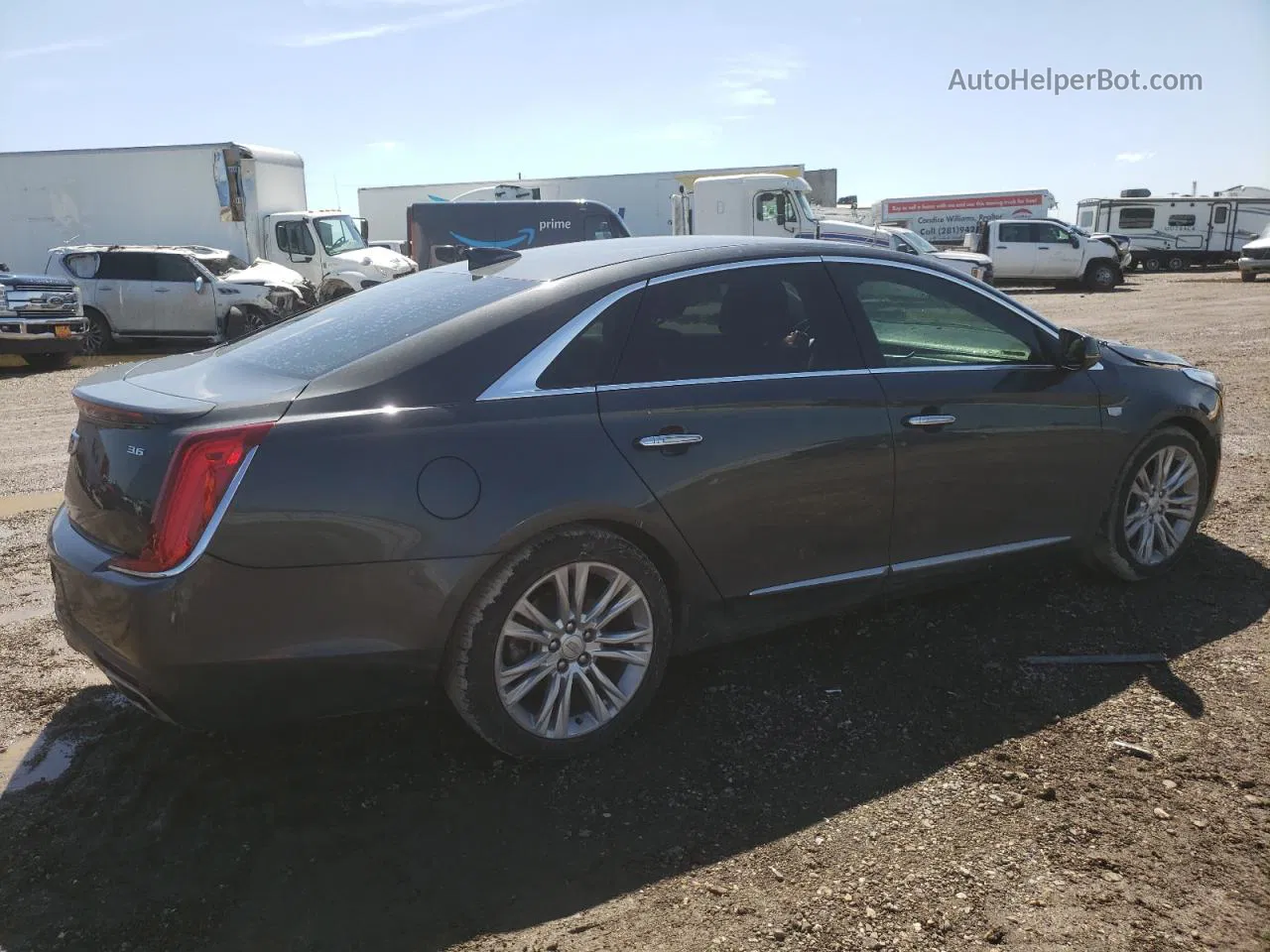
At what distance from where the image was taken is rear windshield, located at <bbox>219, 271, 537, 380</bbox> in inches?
129

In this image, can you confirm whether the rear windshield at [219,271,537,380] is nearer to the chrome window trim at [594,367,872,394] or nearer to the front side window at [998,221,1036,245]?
the chrome window trim at [594,367,872,394]

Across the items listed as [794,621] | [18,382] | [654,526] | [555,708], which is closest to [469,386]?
[654,526]

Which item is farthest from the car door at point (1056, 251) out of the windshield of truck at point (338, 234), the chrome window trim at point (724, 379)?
the chrome window trim at point (724, 379)

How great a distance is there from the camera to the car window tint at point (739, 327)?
11.4ft

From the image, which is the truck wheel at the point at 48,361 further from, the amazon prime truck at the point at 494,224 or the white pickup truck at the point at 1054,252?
the white pickup truck at the point at 1054,252

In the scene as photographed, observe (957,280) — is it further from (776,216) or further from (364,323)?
(776,216)

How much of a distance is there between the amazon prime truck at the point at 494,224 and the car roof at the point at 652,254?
57.6ft

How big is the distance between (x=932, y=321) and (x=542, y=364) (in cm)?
181

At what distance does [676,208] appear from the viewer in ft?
90.6

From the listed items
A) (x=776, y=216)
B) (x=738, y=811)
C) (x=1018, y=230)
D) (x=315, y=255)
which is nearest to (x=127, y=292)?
(x=315, y=255)

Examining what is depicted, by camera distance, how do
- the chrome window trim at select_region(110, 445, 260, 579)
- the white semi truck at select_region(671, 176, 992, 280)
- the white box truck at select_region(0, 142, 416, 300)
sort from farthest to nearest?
1. the white semi truck at select_region(671, 176, 992, 280)
2. the white box truck at select_region(0, 142, 416, 300)
3. the chrome window trim at select_region(110, 445, 260, 579)

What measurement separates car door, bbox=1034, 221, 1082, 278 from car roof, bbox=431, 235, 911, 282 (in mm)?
27374

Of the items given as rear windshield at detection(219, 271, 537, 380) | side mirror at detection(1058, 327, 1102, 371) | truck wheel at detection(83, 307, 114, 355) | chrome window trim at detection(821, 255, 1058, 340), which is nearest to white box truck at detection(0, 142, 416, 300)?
truck wheel at detection(83, 307, 114, 355)

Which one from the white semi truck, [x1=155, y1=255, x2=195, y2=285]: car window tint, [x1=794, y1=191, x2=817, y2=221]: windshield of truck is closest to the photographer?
[x1=155, y1=255, x2=195, y2=285]: car window tint
